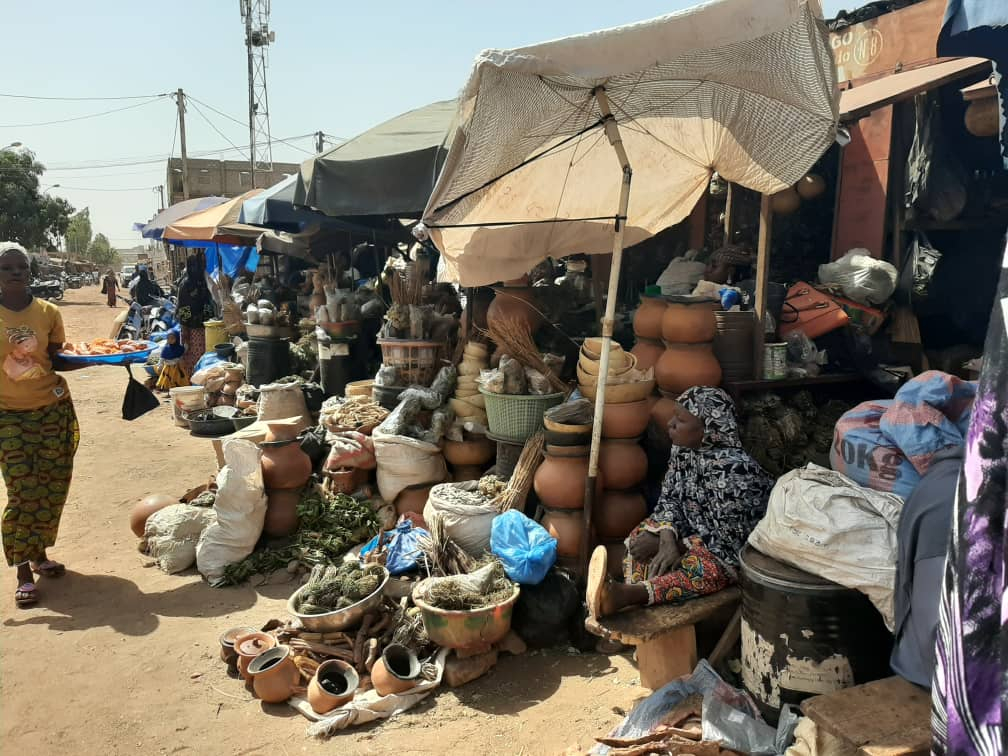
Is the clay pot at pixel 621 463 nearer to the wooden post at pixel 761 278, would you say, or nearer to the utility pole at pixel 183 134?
the wooden post at pixel 761 278

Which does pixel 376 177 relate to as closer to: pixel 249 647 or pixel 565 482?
pixel 565 482

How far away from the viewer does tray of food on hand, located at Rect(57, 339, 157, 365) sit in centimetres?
494

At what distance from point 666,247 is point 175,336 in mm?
9121

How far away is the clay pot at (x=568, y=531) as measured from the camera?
165 inches

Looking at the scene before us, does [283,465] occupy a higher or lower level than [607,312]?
lower

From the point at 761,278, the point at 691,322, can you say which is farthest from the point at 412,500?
the point at 761,278

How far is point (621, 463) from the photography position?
4.21 meters

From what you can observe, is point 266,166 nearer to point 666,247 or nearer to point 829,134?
point 666,247

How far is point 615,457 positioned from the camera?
13.9 ft

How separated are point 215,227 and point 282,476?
24.9ft

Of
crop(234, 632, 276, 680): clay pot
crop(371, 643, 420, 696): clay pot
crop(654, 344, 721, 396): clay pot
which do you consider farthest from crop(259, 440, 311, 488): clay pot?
crop(654, 344, 721, 396): clay pot

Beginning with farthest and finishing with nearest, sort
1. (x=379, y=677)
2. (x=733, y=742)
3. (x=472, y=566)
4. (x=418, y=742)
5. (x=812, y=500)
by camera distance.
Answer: (x=472, y=566) < (x=379, y=677) < (x=418, y=742) < (x=812, y=500) < (x=733, y=742)

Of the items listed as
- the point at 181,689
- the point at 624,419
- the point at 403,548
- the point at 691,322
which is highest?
the point at 691,322

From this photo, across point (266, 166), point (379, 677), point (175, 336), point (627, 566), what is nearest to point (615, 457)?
point (627, 566)
